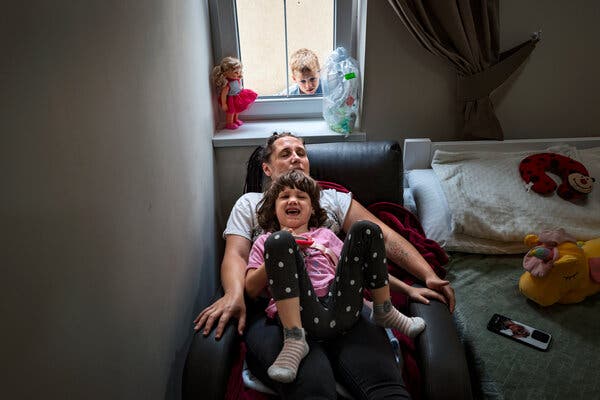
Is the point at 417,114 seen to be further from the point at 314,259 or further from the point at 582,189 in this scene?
the point at 314,259

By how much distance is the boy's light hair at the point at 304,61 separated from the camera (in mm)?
2330

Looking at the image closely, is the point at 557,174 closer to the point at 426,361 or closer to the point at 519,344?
the point at 519,344

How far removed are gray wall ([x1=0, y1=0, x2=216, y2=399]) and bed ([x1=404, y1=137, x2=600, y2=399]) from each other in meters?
1.00

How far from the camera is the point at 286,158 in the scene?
183 cm

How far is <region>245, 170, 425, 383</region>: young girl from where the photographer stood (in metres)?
1.33

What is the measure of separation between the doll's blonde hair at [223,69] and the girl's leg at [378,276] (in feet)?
4.05

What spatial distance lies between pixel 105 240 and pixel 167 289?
45cm

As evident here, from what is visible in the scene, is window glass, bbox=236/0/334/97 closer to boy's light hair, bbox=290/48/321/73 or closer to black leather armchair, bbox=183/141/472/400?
boy's light hair, bbox=290/48/321/73

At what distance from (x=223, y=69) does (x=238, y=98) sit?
0.53 ft

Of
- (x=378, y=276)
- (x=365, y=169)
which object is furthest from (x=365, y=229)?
(x=365, y=169)

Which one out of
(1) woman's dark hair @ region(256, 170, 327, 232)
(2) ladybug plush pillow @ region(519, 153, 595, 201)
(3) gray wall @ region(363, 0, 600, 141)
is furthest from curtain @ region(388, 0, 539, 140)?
(1) woman's dark hair @ region(256, 170, 327, 232)

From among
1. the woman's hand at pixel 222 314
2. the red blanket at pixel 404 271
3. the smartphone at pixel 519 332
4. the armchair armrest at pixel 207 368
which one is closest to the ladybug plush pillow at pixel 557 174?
the red blanket at pixel 404 271

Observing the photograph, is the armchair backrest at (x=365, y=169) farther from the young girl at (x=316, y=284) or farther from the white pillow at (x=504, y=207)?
the young girl at (x=316, y=284)

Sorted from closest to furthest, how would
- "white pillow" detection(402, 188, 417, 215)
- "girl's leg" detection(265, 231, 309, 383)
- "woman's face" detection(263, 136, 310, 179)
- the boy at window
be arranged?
"girl's leg" detection(265, 231, 309, 383) < "woman's face" detection(263, 136, 310, 179) < "white pillow" detection(402, 188, 417, 215) < the boy at window
